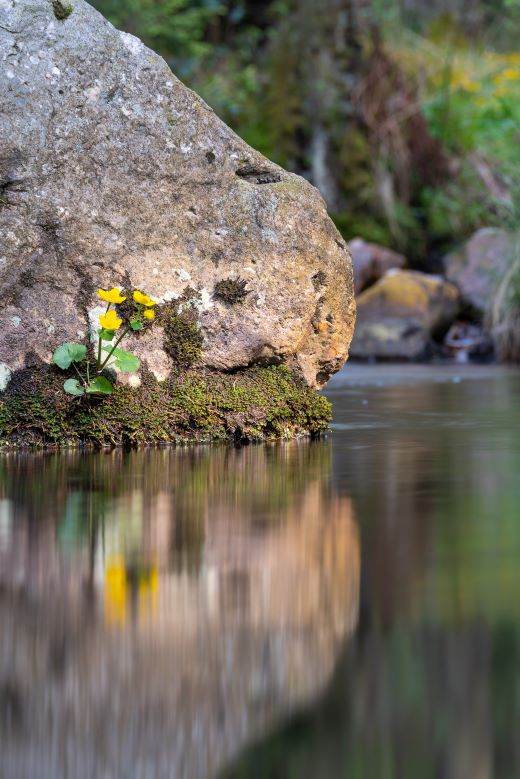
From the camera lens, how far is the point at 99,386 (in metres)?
5.03

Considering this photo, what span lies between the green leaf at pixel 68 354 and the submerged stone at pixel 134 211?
0.38 feet

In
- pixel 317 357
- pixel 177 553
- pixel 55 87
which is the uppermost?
pixel 55 87

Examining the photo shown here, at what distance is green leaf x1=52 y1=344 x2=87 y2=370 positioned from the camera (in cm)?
500

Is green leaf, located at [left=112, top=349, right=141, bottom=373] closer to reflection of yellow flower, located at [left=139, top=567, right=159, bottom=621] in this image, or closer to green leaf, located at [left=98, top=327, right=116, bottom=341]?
green leaf, located at [left=98, top=327, right=116, bottom=341]

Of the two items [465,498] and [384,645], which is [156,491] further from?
[384,645]

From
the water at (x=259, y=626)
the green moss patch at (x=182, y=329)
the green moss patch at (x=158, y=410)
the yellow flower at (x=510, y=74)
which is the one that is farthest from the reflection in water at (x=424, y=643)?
the yellow flower at (x=510, y=74)

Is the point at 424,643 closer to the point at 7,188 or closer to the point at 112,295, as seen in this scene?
the point at 112,295

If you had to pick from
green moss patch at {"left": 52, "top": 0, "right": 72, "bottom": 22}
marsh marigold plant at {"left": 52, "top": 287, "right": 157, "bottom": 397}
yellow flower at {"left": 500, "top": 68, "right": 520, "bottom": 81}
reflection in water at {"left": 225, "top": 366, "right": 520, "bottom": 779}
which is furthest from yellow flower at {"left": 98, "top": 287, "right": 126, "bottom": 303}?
yellow flower at {"left": 500, "top": 68, "right": 520, "bottom": 81}

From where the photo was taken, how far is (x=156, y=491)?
3.81 meters

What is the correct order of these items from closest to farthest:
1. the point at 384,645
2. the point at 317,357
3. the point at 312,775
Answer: the point at 312,775, the point at 384,645, the point at 317,357

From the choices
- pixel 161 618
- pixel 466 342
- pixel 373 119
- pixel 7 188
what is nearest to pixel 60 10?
pixel 7 188

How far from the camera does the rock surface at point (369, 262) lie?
1459 centimetres

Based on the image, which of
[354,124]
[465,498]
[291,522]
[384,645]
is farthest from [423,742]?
[354,124]

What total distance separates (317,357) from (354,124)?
37.8 ft
